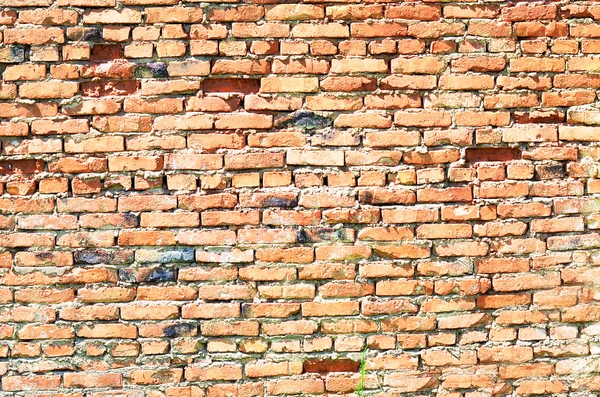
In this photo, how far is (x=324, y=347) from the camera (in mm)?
2402

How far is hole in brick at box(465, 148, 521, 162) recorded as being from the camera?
246cm

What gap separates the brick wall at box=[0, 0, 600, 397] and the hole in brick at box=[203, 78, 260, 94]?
1 centimetres

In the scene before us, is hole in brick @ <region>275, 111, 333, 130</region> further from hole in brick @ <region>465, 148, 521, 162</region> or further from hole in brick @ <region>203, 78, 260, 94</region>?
hole in brick @ <region>465, 148, 521, 162</region>

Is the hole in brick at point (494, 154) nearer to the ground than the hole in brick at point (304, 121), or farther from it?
nearer to the ground

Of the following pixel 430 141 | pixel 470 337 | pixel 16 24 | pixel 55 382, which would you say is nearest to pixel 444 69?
pixel 430 141

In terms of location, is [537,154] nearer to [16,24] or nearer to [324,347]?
[324,347]

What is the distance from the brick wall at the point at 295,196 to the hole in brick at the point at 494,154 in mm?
11

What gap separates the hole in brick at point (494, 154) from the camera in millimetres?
2455

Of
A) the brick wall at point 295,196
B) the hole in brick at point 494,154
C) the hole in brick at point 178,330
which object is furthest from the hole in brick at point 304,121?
the hole in brick at point 178,330

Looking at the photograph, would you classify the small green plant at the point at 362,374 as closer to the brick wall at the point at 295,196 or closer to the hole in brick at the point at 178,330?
the brick wall at the point at 295,196

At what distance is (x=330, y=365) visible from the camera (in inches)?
95.3

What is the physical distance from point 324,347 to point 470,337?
681mm

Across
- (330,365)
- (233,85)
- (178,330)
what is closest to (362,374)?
(330,365)

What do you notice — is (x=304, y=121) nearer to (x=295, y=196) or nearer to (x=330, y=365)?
(x=295, y=196)
